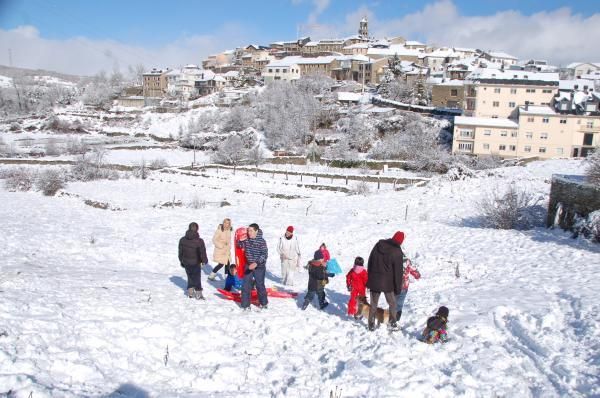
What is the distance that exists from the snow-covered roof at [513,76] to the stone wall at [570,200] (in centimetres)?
4946

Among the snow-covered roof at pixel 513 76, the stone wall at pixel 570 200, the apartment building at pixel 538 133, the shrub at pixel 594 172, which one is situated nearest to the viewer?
the stone wall at pixel 570 200

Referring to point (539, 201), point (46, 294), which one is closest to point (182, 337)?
point (46, 294)

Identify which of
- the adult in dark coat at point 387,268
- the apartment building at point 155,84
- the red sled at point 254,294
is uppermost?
the apartment building at point 155,84

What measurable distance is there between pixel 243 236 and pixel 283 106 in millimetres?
71359

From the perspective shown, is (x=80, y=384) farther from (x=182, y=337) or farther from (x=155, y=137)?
(x=155, y=137)

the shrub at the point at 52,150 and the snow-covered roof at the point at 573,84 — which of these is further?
the shrub at the point at 52,150

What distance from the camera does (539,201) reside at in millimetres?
21766

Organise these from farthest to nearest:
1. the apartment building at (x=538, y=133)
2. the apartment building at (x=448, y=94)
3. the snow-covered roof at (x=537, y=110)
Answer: the apartment building at (x=448, y=94), the snow-covered roof at (x=537, y=110), the apartment building at (x=538, y=133)

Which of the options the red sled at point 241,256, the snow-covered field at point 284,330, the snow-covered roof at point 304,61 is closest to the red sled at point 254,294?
the snow-covered field at point 284,330

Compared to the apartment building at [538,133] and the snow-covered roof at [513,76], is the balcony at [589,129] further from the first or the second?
the snow-covered roof at [513,76]

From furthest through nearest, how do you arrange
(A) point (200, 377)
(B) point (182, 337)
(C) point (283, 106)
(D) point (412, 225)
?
(C) point (283, 106) → (D) point (412, 225) → (B) point (182, 337) → (A) point (200, 377)

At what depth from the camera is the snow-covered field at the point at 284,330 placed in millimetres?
6242

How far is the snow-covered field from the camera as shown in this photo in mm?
6242

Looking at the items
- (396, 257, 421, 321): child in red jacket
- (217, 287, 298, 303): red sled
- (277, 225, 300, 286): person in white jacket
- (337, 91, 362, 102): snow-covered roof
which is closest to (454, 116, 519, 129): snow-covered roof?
Answer: (337, 91, 362, 102): snow-covered roof
